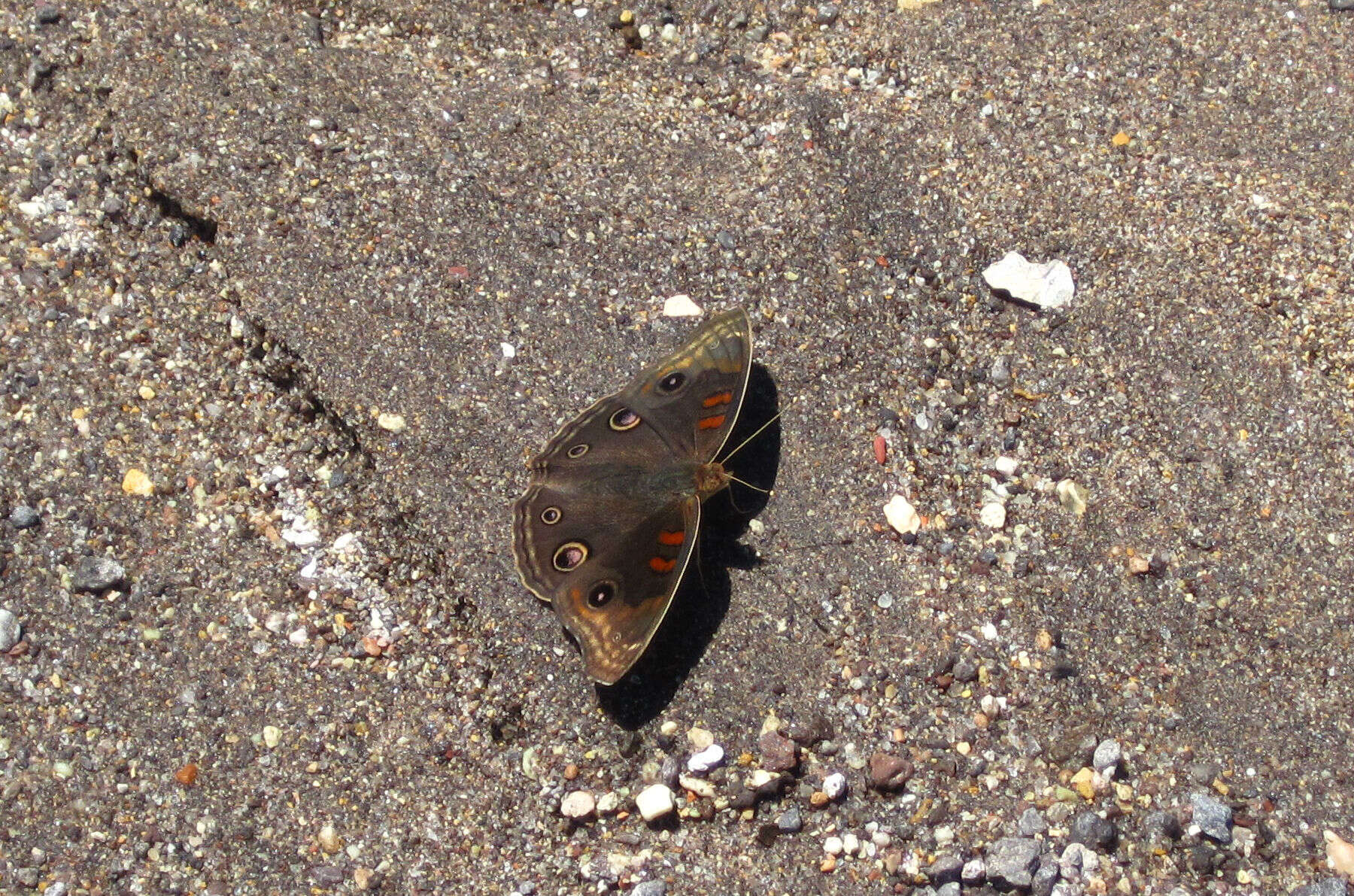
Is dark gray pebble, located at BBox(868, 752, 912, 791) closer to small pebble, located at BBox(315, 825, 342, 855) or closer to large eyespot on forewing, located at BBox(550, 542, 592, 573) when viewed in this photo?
large eyespot on forewing, located at BBox(550, 542, 592, 573)

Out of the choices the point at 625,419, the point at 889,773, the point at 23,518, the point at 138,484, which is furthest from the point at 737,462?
the point at 23,518

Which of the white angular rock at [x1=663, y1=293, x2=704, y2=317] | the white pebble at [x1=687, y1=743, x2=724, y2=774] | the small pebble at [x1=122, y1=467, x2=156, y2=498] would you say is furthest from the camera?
the white angular rock at [x1=663, y1=293, x2=704, y2=317]

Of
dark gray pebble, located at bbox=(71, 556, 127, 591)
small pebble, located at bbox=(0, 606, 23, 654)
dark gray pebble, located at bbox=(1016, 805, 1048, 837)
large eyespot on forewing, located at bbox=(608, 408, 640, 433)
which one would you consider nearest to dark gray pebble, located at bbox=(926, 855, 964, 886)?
dark gray pebble, located at bbox=(1016, 805, 1048, 837)

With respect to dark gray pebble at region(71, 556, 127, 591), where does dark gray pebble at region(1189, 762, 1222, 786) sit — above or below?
below

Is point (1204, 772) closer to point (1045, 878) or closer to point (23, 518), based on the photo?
point (1045, 878)

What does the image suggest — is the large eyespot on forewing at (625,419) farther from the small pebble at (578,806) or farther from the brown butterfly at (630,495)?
the small pebble at (578,806)

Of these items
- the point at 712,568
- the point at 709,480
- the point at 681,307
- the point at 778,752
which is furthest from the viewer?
the point at 681,307
